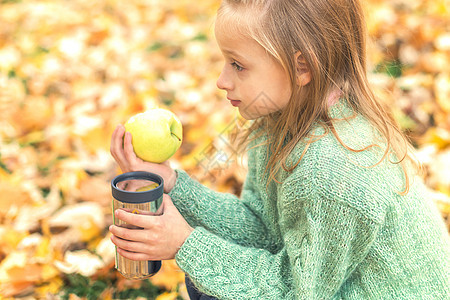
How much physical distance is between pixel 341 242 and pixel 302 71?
15.1 inches

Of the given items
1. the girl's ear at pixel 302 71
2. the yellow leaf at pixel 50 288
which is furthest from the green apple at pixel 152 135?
the yellow leaf at pixel 50 288

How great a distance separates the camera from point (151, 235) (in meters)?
1.12

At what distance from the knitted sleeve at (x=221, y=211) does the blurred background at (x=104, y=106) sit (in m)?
0.18

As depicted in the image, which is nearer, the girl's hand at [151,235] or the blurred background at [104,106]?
the girl's hand at [151,235]

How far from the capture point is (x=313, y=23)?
1.07 m

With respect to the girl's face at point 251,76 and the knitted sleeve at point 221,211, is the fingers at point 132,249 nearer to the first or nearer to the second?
the knitted sleeve at point 221,211

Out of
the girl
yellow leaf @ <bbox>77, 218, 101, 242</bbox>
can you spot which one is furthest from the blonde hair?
yellow leaf @ <bbox>77, 218, 101, 242</bbox>

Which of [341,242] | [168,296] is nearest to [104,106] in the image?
[168,296]

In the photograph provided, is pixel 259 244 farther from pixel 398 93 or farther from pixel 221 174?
pixel 398 93

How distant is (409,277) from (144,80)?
1857 millimetres

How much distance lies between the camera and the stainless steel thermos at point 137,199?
1.07 metres

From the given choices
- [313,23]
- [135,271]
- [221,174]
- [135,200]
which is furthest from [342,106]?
[221,174]

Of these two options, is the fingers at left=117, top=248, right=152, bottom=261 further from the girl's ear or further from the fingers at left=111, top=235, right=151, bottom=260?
the girl's ear

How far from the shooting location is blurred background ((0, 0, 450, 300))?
5.29 feet
